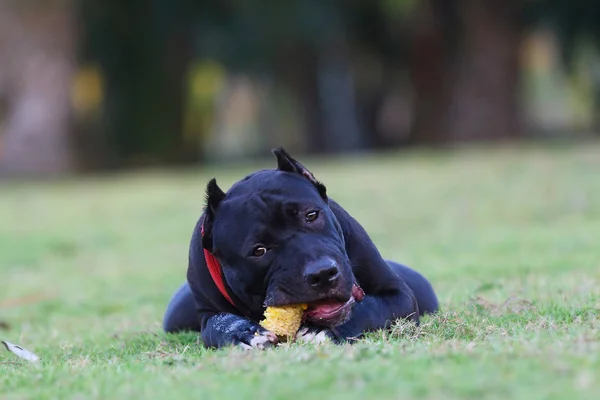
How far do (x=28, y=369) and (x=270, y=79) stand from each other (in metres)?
26.7

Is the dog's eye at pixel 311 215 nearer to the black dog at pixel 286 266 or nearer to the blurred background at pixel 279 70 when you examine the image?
the black dog at pixel 286 266

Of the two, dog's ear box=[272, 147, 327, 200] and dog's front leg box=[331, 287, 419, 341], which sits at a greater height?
dog's ear box=[272, 147, 327, 200]

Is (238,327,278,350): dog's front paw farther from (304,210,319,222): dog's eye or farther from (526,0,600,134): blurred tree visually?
(526,0,600,134): blurred tree

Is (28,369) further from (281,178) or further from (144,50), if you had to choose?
(144,50)

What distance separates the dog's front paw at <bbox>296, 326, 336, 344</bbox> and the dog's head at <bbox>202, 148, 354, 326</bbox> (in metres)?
0.04

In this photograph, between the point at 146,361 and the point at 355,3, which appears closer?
the point at 146,361

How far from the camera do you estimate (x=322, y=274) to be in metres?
4.89

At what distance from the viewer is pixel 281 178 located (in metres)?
5.39

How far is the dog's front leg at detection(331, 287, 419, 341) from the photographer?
203 inches

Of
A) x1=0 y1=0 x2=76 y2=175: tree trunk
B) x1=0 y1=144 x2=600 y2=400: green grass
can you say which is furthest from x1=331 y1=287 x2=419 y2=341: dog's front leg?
x1=0 y1=0 x2=76 y2=175: tree trunk

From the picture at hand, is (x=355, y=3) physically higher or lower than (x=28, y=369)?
higher

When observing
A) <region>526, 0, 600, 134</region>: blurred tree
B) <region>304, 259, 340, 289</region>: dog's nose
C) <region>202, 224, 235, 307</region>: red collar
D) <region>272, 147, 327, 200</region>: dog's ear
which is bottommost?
<region>202, 224, 235, 307</region>: red collar

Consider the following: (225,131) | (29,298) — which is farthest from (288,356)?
(225,131)

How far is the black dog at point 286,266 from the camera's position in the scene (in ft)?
16.5
